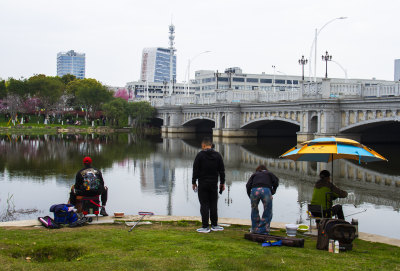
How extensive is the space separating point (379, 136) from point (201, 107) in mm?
26639

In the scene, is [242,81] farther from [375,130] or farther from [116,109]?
[375,130]

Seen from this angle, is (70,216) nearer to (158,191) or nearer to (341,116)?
(158,191)

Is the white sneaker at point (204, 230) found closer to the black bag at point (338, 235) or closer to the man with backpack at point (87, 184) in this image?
the black bag at point (338, 235)

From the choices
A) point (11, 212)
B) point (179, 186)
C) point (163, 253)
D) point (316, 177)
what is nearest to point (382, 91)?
point (316, 177)

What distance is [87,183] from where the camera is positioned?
12.6m

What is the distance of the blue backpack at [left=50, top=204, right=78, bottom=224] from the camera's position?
11430mm

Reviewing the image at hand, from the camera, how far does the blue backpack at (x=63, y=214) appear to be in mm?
11430

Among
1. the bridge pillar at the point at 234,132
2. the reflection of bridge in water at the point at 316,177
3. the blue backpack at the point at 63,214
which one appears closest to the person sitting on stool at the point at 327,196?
the blue backpack at the point at 63,214

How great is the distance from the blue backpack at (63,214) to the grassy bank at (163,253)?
78 cm

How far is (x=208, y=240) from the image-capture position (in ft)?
32.0

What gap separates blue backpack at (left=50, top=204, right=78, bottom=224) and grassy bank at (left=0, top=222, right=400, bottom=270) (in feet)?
2.56

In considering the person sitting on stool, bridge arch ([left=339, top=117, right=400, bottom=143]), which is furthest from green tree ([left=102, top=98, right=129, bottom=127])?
the person sitting on stool

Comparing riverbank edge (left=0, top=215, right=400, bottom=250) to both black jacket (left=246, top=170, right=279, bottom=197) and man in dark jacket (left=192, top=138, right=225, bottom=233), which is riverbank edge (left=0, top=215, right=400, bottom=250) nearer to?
man in dark jacket (left=192, top=138, right=225, bottom=233)

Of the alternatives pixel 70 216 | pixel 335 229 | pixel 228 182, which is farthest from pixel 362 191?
pixel 70 216
